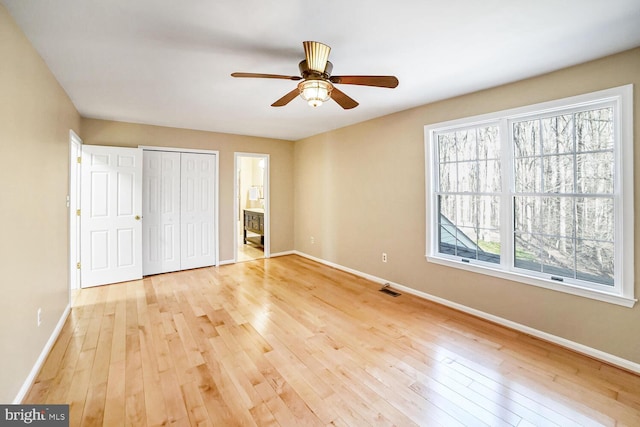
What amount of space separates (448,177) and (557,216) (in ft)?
Result: 3.85

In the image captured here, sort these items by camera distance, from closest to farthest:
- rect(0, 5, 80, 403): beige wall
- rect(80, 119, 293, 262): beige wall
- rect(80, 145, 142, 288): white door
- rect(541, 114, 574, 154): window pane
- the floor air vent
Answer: rect(0, 5, 80, 403): beige wall, rect(541, 114, 574, 154): window pane, the floor air vent, rect(80, 145, 142, 288): white door, rect(80, 119, 293, 262): beige wall

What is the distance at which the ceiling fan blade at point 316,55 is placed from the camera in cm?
183

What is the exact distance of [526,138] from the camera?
2.84m

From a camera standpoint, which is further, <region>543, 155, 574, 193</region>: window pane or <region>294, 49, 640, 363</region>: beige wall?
<region>543, 155, 574, 193</region>: window pane

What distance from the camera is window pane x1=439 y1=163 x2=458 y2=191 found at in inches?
136

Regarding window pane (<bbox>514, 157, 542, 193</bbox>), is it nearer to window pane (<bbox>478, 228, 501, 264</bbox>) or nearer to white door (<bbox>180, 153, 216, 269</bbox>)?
window pane (<bbox>478, 228, 501, 264</bbox>)

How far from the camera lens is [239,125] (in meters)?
4.69

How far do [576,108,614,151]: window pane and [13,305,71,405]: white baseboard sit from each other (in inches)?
184

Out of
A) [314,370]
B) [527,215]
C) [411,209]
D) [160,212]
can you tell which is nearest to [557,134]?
[527,215]

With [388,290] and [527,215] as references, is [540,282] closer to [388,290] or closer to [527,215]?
[527,215]

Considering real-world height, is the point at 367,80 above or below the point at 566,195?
above

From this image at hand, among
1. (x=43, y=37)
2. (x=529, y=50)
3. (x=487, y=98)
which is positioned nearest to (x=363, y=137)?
(x=487, y=98)

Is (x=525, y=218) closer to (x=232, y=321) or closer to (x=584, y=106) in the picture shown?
(x=584, y=106)

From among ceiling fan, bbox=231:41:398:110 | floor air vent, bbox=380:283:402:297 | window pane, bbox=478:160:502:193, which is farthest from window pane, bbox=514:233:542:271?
ceiling fan, bbox=231:41:398:110
